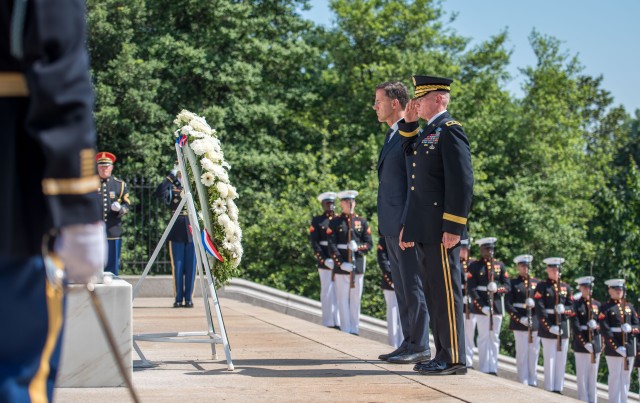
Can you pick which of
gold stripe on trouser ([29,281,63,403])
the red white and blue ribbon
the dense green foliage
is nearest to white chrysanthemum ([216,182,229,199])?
the red white and blue ribbon

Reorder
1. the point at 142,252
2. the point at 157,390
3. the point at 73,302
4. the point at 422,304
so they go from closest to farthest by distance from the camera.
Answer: the point at 73,302
the point at 157,390
the point at 422,304
the point at 142,252

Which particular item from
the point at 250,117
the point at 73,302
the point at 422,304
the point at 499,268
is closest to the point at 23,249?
the point at 73,302

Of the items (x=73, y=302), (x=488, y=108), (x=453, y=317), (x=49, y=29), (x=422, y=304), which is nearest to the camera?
(x=49, y=29)

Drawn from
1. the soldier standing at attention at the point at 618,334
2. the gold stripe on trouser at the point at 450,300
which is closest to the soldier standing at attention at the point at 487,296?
the soldier standing at attention at the point at 618,334

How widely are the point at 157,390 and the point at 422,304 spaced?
2.32 meters

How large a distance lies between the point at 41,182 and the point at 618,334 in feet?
54.8

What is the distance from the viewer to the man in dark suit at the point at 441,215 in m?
6.82

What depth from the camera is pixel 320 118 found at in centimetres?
3234

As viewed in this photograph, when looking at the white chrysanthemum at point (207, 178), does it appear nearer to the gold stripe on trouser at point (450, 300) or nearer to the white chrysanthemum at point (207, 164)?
the white chrysanthemum at point (207, 164)

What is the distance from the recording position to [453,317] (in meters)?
6.91

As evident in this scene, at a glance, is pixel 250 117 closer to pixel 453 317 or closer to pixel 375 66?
pixel 375 66

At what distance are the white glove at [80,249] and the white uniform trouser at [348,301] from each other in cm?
1246

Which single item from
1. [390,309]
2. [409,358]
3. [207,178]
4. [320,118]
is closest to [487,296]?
[390,309]

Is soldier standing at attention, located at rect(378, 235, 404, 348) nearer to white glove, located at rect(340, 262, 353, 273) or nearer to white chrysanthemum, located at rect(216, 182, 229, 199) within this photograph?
white glove, located at rect(340, 262, 353, 273)
